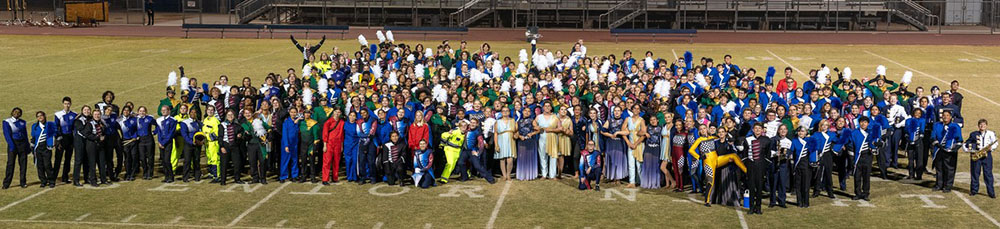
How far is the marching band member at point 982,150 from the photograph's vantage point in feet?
51.6

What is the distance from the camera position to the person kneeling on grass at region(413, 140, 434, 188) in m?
16.6

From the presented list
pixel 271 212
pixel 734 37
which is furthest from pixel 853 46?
pixel 271 212

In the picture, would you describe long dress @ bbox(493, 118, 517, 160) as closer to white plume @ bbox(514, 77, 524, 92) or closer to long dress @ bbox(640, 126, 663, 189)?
long dress @ bbox(640, 126, 663, 189)

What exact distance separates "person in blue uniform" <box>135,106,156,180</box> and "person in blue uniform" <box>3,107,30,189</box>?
5.38ft

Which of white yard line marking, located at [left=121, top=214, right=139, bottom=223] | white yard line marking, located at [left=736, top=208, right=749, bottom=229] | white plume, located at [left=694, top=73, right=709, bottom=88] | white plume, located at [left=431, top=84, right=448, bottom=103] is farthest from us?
white plume, located at [left=694, top=73, right=709, bottom=88]

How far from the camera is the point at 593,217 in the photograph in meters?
14.6

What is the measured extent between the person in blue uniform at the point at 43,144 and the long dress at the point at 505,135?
6.81 m

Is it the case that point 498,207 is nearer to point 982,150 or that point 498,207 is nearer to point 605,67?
point 982,150

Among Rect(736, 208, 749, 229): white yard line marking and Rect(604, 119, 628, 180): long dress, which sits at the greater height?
Rect(604, 119, 628, 180): long dress

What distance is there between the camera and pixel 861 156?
15.8 m

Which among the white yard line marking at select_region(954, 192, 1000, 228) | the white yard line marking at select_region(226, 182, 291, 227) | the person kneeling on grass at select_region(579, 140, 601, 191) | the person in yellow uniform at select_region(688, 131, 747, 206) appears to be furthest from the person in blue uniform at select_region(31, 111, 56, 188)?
the white yard line marking at select_region(954, 192, 1000, 228)

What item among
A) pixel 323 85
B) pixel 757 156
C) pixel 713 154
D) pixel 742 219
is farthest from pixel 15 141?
pixel 757 156

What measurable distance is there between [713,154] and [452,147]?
4231 mm

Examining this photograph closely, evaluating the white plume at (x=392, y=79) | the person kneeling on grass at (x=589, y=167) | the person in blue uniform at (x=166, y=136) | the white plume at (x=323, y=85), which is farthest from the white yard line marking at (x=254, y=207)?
the white plume at (x=392, y=79)
